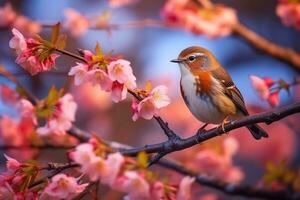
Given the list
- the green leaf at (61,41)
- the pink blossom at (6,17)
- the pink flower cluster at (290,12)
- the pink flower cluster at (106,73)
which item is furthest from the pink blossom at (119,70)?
the pink blossom at (6,17)

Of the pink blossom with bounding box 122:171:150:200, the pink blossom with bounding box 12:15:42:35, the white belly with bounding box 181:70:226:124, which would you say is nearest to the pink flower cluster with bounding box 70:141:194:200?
the pink blossom with bounding box 122:171:150:200

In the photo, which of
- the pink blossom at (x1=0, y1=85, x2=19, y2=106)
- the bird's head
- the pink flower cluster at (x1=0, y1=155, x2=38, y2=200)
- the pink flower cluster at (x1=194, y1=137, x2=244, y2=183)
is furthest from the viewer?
the pink flower cluster at (x1=194, y1=137, x2=244, y2=183)

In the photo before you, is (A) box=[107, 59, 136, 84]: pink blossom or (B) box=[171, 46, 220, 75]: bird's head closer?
(A) box=[107, 59, 136, 84]: pink blossom

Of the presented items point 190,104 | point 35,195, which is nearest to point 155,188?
point 35,195

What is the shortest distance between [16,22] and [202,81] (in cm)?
101

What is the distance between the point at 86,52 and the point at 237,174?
133 centimetres

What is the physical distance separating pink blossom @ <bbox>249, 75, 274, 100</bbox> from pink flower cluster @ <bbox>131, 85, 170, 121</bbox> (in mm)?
511

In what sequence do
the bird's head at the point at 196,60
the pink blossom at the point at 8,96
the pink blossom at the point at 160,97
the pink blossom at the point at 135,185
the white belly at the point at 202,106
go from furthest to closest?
the pink blossom at the point at 8,96 → the bird's head at the point at 196,60 → the white belly at the point at 202,106 → the pink blossom at the point at 160,97 → the pink blossom at the point at 135,185

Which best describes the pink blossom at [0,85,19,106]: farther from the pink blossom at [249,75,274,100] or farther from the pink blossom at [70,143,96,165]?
the pink blossom at [70,143,96,165]

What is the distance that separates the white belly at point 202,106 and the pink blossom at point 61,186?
60cm

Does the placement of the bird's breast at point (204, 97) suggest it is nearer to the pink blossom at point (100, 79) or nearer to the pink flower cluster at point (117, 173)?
the pink blossom at point (100, 79)

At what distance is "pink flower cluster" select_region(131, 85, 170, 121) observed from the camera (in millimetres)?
1250

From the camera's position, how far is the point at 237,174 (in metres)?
2.40

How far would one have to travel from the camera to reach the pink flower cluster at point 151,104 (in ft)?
4.10
